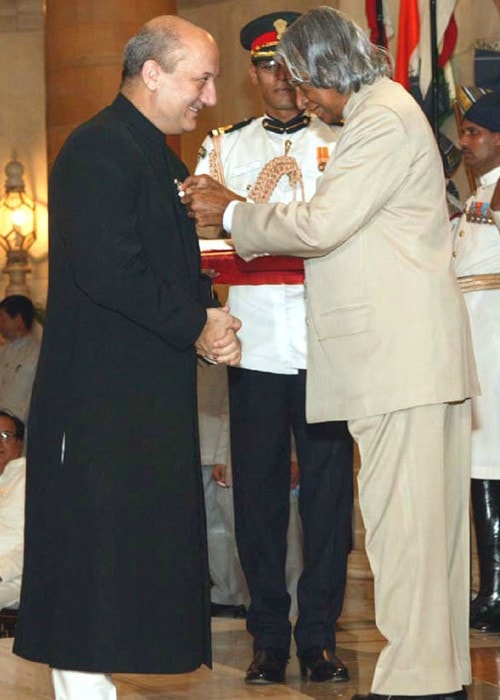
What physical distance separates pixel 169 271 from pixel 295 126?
1325 millimetres

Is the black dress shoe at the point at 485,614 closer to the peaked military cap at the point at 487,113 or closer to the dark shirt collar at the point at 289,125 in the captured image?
the peaked military cap at the point at 487,113

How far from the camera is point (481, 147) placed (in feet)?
19.6

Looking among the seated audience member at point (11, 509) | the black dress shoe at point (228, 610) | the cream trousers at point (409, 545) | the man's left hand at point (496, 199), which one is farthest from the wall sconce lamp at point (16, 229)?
the cream trousers at point (409, 545)

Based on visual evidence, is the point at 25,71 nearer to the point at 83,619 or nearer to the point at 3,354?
the point at 3,354

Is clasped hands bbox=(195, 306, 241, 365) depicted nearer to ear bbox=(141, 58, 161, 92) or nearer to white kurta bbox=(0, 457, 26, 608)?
ear bbox=(141, 58, 161, 92)

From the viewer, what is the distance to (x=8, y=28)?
13383 millimetres

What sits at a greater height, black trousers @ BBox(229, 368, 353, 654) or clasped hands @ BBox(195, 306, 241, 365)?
clasped hands @ BBox(195, 306, 241, 365)

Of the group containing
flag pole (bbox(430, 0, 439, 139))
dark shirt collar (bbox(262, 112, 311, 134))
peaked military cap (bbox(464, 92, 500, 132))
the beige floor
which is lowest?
the beige floor

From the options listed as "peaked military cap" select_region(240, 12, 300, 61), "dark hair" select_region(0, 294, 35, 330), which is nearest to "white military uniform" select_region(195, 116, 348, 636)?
"peaked military cap" select_region(240, 12, 300, 61)

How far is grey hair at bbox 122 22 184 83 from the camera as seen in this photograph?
12.5ft

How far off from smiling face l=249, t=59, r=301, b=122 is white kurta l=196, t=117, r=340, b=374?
0.07 meters

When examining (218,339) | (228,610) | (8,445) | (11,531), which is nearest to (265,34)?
(218,339)

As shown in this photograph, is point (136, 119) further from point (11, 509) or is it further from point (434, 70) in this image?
point (11, 509)

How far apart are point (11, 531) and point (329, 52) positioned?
334 centimetres
